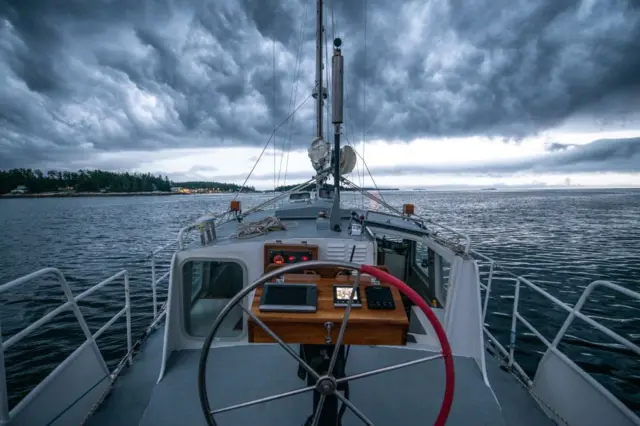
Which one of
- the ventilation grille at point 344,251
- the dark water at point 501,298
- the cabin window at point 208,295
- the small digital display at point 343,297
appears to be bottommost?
the dark water at point 501,298

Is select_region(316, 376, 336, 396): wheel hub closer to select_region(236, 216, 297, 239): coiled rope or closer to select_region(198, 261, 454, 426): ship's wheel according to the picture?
select_region(198, 261, 454, 426): ship's wheel

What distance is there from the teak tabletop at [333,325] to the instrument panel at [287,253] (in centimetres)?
192

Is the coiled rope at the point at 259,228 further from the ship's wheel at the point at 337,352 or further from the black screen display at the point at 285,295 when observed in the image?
the ship's wheel at the point at 337,352

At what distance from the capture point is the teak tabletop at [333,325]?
1930mm

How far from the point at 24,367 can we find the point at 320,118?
417 inches

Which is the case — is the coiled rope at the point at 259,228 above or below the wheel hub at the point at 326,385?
above

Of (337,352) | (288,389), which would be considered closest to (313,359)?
(337,352)

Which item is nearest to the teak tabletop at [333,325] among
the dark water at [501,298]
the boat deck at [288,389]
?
the boat deck at [288,389]

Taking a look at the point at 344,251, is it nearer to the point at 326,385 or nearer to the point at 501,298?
the point at 326,385

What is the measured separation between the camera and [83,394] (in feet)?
10.4

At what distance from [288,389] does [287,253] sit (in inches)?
62.6

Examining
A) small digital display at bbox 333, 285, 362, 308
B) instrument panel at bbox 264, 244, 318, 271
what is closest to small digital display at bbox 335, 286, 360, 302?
small digital display at bbox 333, 285, 362, 308

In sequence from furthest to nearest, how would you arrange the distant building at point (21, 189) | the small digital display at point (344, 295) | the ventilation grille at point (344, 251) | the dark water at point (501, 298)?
the distant building at point (21, 189) → the dark water at point (501, 298) → the ventilation grille at point (344, 251) → the small digital display at point (344, 295)

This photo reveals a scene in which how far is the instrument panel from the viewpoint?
4035mm
